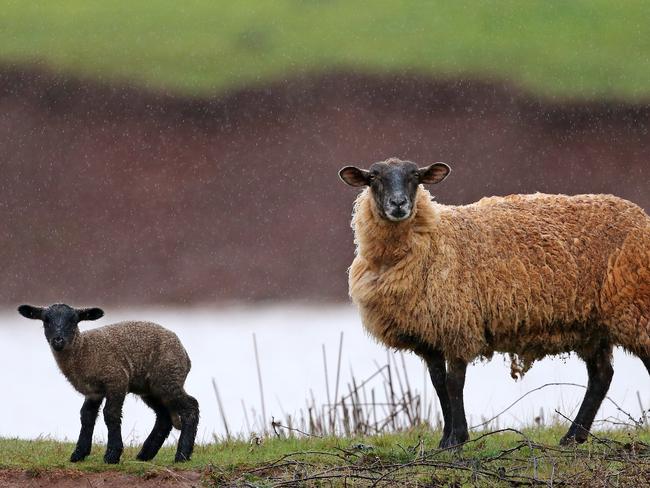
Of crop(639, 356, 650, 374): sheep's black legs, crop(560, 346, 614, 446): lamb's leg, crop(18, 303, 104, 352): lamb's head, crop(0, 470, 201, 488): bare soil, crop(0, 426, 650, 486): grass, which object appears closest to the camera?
crop(0, 426, 650, 486): grass

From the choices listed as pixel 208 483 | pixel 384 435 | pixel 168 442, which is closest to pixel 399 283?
pixel 384 435

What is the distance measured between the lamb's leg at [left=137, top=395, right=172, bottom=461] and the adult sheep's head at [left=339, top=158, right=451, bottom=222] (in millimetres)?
2346

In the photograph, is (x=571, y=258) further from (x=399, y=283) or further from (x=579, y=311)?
(x=399, y=283)

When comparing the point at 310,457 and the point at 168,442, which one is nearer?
the point at 310,457

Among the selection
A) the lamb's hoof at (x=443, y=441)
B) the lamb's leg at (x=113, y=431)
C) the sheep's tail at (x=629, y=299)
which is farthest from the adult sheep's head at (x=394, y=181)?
the lamb's leg at (x=113, y=431)

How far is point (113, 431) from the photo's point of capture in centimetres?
916

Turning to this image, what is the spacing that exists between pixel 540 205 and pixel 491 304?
1160 millimetres

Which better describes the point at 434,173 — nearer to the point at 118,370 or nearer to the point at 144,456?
the point at 118,370

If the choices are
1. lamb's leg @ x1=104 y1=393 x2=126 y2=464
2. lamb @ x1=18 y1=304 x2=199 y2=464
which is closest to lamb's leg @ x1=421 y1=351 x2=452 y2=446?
lamb @ x1=18 y1=304 x2=199 y2=464

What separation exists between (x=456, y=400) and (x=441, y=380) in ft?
0.85

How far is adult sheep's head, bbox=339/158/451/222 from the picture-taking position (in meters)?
9.60

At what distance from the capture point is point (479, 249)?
32.8 feet

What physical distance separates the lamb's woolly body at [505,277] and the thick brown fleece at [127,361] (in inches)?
64.5

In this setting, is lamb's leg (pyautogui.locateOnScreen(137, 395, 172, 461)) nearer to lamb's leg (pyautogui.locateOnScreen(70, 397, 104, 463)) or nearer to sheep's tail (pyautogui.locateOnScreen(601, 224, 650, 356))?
lamb's leg (pyautogui.locateOnScreen(70, 397, 104, 463))
